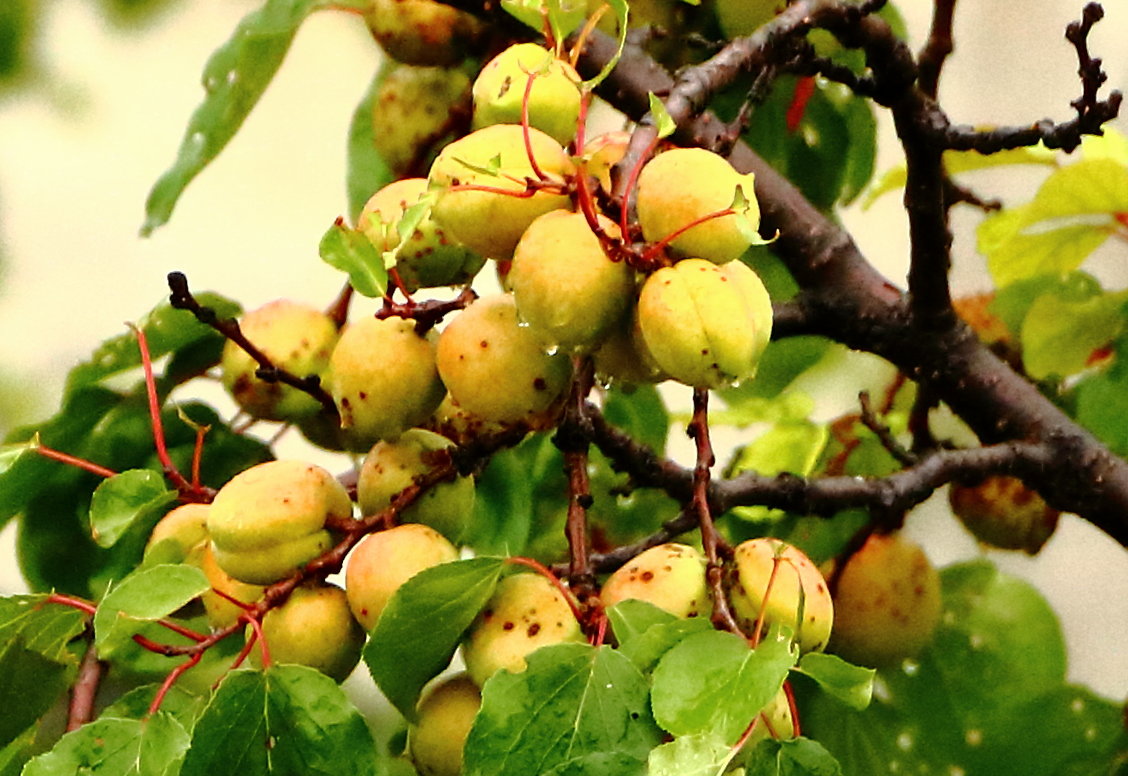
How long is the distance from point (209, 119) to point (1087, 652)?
1.15 m

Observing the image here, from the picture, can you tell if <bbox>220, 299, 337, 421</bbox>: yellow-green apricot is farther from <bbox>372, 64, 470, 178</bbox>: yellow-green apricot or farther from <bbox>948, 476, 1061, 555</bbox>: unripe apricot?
<bbox>948, 476, 1061, 555</bbox>: unripe apricot

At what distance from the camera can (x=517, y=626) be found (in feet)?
1.05

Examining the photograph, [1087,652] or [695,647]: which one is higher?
[695,647]

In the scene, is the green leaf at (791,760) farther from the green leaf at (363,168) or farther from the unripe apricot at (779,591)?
the green leaf at (363,168)

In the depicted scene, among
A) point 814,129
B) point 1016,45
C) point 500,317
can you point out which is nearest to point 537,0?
point 500,317

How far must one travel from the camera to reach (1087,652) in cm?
138

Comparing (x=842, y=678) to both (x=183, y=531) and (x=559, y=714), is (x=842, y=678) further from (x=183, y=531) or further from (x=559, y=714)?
(x=183, y=531)

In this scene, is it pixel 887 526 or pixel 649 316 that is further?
pixel 887 526

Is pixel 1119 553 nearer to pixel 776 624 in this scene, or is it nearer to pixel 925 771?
pixel 925 771

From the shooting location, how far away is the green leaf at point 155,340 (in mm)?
478

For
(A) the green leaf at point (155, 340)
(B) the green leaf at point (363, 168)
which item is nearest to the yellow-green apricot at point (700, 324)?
(A) the green leaf at point (155, 340)

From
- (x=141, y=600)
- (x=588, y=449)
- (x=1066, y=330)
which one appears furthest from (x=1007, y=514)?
(x=141, y=600)

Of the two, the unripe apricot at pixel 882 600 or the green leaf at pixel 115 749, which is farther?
the unripe apricot at pixel 882 600

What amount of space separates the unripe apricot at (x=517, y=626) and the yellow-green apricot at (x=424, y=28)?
249mm
